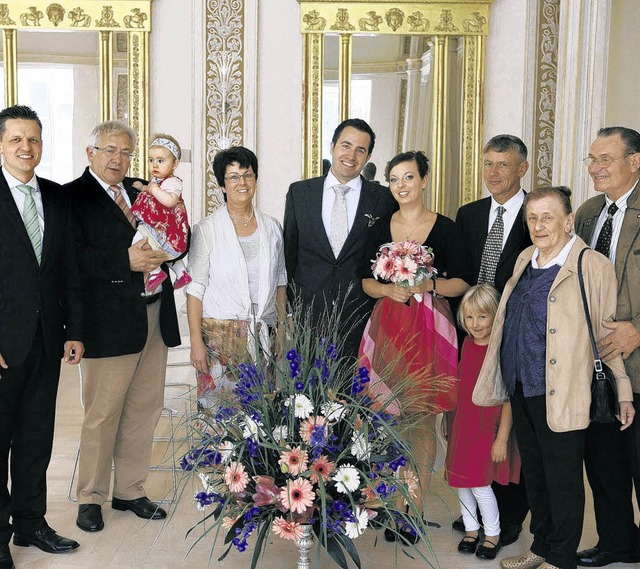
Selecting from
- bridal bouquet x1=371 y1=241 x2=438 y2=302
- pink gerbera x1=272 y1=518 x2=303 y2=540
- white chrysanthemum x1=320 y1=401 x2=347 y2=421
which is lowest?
pink gerbera x1=272 y1=518 x2=303 y2=540

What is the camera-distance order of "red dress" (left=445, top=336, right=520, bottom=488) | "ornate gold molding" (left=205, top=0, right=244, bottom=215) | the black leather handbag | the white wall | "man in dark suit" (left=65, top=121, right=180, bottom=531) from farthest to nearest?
"ornate gold molding" (left=205, top=0, right=244, bottom=215)
the white wall
"man in dark suit" (left=65, top=121, right=180, bottom=531)
"red dress" (left=445, top=336, right=520, bottom=488)
the black leather handbag

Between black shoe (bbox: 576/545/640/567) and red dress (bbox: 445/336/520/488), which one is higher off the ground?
red dress (bbox: 445/336/520/488)

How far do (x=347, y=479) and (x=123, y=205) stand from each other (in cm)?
184

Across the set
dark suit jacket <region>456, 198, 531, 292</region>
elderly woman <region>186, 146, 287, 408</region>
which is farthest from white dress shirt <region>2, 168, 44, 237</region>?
dark suit jacket <region>456, 198, 531, 292</region>

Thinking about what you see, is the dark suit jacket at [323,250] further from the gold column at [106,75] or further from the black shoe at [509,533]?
the gold column at [106,75]

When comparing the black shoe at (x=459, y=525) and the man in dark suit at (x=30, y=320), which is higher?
the man in dark suit at (x=30, y=320)

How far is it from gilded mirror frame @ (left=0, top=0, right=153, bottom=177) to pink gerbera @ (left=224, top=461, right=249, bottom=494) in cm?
475

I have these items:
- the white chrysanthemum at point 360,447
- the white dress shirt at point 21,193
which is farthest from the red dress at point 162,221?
the white chrysanthemum at point 360,447

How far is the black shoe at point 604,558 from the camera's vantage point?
3.94 metres

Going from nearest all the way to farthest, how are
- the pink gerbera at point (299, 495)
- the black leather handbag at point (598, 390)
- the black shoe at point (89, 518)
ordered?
the pink gerbera at point (299, 495)
the black leather handbag at point (598, 390)
the black shoe at point (89, 518)

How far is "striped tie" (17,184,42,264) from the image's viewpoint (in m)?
3.76

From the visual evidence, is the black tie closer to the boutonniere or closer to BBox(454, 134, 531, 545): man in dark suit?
BBox(454, 134, 531, 545): man in dark suit

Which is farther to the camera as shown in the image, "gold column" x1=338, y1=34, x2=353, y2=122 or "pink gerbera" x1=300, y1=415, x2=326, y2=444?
"gold column" x1=338, y1=34, x2=353, y2=122

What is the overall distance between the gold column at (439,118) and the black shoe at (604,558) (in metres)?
3.90
